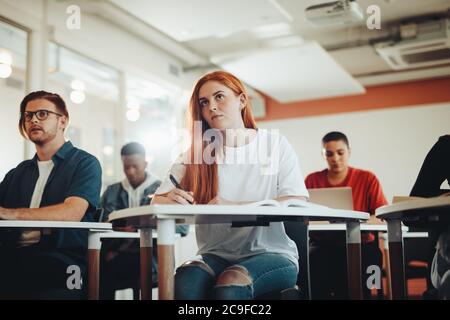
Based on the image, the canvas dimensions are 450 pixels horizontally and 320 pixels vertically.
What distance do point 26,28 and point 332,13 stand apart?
8.36 ft

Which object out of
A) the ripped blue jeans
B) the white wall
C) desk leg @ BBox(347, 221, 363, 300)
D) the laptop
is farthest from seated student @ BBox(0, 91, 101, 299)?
the white wall

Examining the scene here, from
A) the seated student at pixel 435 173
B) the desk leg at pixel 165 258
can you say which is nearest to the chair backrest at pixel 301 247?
the seated student at pixel 435 173

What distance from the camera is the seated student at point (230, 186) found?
1518mm

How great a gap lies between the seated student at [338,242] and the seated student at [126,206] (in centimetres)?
84

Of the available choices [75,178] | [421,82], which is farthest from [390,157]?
[75,178]

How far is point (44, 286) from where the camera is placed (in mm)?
1989

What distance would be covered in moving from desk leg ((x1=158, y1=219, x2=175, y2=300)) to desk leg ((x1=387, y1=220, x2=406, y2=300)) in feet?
2.55

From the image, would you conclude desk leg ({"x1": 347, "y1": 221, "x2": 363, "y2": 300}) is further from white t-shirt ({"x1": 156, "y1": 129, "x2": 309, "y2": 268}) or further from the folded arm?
the folded arm

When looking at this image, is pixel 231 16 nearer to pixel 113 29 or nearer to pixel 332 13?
pixel 332 13

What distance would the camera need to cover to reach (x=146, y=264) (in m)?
1.74

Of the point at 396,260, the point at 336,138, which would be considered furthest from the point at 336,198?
the point at 396,260

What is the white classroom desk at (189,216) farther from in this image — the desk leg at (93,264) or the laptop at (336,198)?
the laptop at (336,198)

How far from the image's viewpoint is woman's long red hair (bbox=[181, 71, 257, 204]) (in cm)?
176

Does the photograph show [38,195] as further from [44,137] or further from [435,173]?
[435,173]
